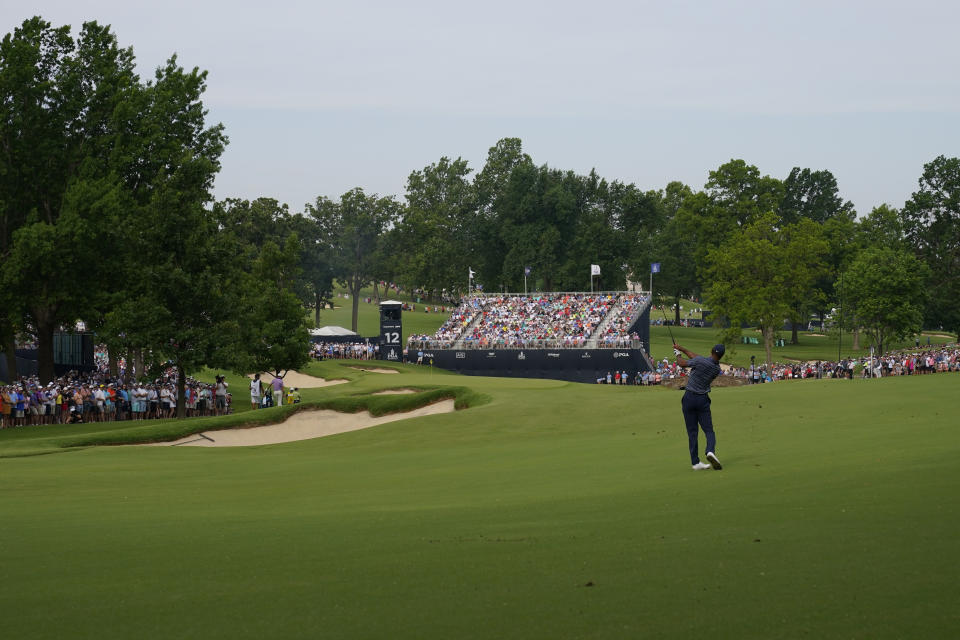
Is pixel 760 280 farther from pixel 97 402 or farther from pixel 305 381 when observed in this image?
pixel 97 402

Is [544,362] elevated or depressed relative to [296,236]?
depressed

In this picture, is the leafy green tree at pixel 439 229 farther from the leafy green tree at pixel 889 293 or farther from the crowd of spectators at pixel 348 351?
the leafy green tree at pixel 889 293

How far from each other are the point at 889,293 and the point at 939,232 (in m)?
21.5

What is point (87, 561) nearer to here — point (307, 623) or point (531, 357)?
point (307, 623)

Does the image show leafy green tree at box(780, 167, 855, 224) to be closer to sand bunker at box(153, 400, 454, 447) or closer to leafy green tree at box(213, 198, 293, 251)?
leafy green tree at box(213, 198, 293, 251)

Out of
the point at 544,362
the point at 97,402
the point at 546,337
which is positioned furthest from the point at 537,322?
the point at 97,402

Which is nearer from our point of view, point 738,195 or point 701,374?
point 701,374

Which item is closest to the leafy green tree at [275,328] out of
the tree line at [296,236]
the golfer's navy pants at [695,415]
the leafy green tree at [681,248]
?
the tree line at [296,236]

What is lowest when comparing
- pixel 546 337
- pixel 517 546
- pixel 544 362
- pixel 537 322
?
pixel 517 546

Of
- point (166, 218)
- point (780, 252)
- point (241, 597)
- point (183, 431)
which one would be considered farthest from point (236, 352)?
point (780, 252)

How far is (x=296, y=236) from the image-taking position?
174ft

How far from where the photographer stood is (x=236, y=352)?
3725 centimetres

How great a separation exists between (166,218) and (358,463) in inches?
793

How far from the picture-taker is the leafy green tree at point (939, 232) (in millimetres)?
82625
